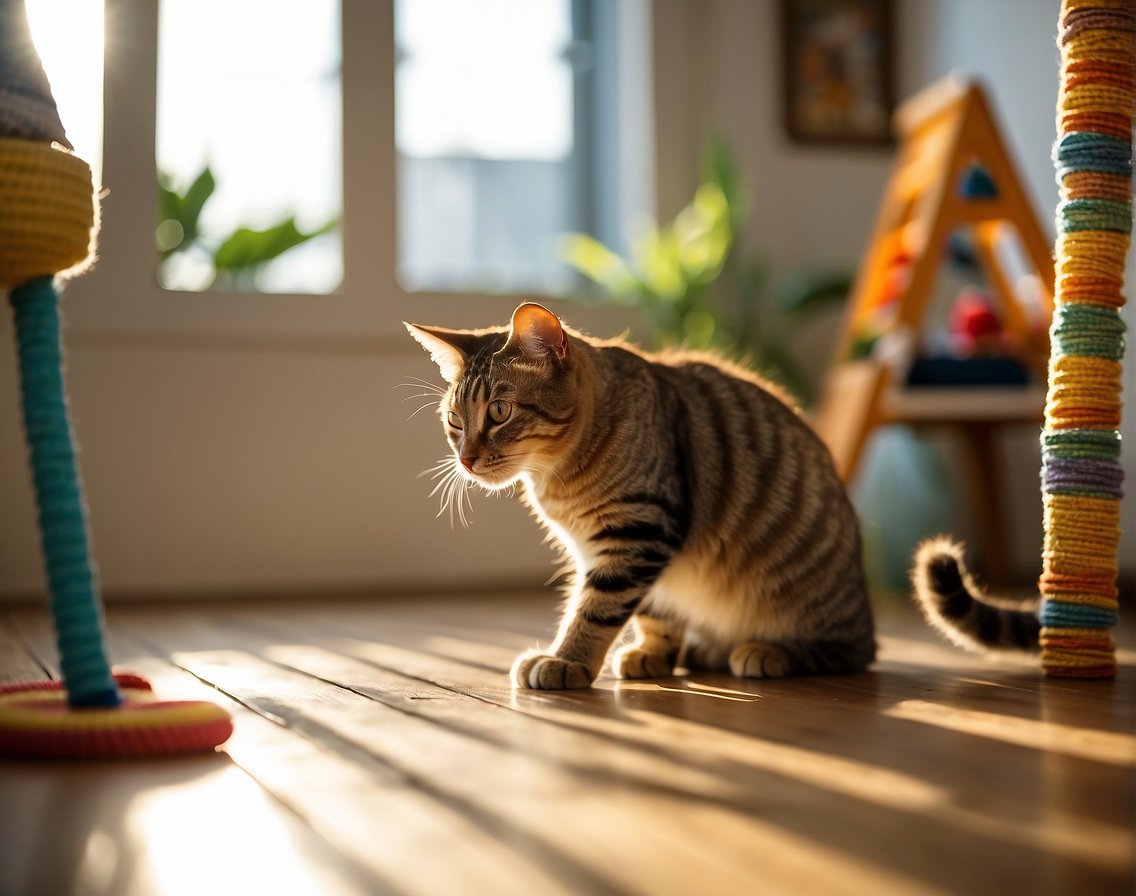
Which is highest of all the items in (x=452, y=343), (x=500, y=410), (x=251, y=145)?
(x=251, y=145)

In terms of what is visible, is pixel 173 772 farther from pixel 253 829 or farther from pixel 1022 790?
pixel 1022 790

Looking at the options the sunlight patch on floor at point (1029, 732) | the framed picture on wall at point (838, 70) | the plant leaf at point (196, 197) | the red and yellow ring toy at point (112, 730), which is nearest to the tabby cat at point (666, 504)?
the sunlight patch on floor at point (1029, 732)

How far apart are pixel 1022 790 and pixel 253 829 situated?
2.14ft

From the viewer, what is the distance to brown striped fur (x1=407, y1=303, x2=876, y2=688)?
168cm

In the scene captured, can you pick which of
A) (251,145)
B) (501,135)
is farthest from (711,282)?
(251,145)

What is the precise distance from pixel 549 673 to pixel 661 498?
0.29 metres

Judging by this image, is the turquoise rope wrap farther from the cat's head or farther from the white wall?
the white wall

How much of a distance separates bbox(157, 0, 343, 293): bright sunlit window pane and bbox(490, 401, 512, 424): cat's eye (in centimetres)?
211

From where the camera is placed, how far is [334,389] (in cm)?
356

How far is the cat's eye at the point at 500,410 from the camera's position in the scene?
5.49 feet

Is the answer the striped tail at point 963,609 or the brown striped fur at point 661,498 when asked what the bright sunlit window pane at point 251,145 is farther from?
the striped tail at point 963,609

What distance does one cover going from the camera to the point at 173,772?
115 cm

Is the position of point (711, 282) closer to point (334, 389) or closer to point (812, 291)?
point (812, 291)

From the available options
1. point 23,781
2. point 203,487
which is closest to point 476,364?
point 23,781
